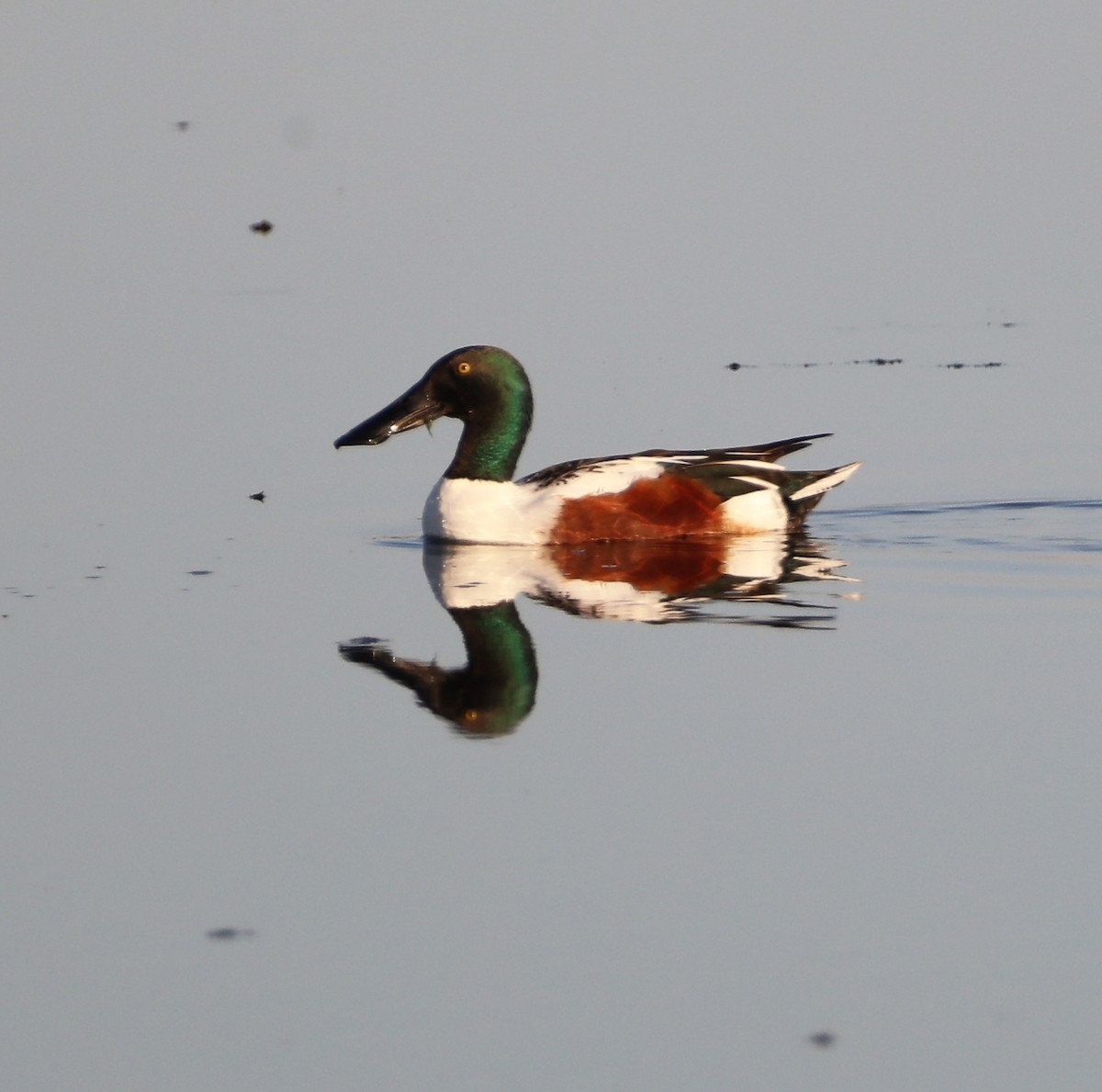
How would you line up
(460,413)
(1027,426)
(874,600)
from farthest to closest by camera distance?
(1027,426) < (460,413) < (874,600)

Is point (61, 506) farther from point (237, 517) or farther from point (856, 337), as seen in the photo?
point (856, 337)

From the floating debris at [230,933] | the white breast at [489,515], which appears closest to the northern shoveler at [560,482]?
the white breast at [489,515]

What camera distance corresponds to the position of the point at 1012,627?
25.6ft

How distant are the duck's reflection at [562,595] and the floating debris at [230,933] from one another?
1591mm

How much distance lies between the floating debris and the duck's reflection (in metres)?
1.59

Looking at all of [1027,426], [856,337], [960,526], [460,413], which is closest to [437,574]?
[460,413]

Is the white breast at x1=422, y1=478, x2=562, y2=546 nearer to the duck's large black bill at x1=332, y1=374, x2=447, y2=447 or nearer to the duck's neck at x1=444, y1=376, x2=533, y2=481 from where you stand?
the duck's neck at x1=444, y1=376, x2=533, y2=481

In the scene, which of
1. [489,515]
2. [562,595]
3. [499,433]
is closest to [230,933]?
[562,595]

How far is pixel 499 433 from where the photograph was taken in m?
10.7

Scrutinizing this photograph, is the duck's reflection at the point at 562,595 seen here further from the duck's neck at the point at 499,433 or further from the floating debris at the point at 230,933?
the floating debris at the point at 230,933

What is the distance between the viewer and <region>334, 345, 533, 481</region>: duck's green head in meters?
10.7

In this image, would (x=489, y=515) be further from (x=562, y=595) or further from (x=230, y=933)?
(x=230, y=933)

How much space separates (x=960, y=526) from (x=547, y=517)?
6.16ft

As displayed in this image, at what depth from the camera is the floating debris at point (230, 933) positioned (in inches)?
194
